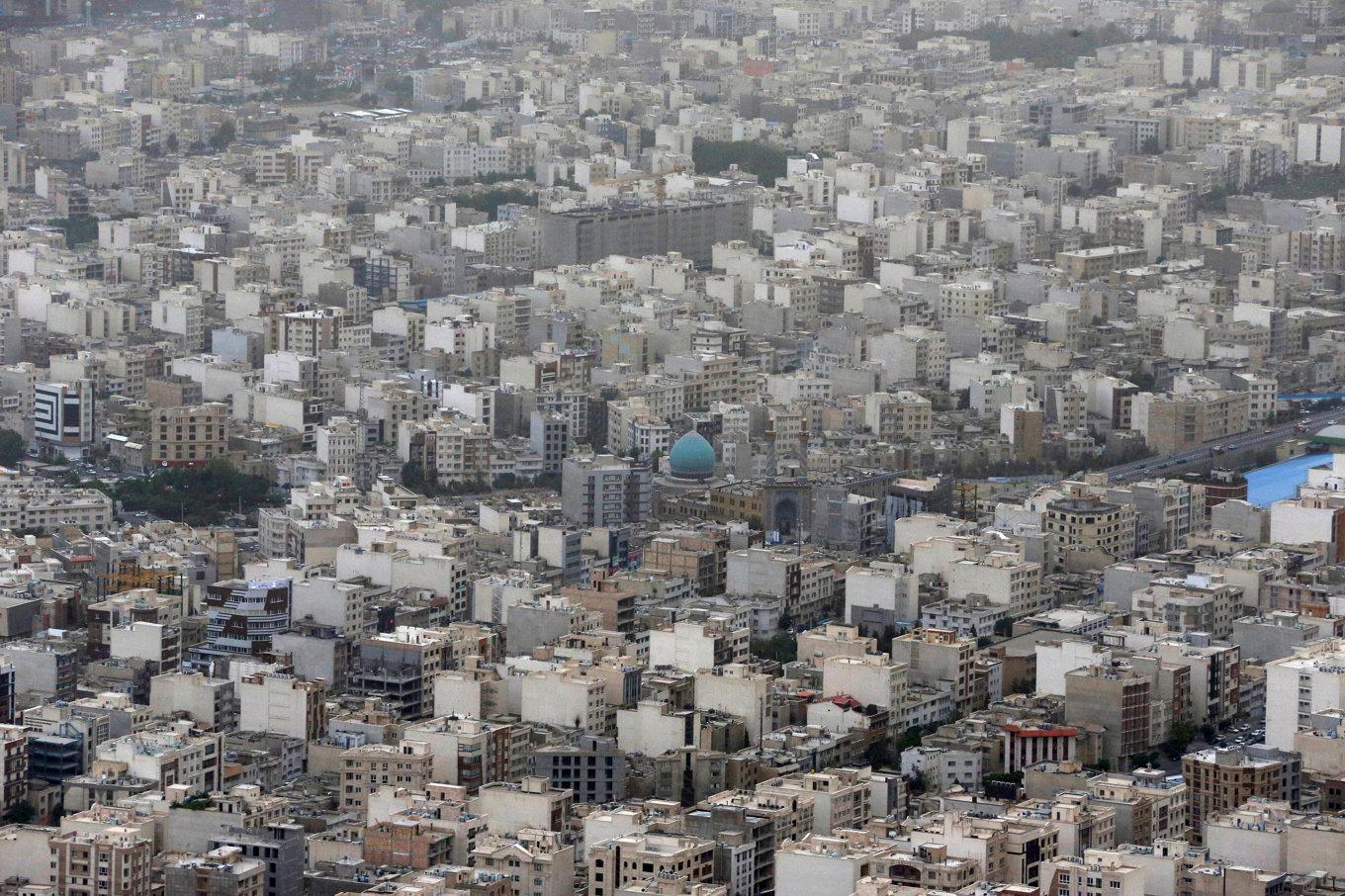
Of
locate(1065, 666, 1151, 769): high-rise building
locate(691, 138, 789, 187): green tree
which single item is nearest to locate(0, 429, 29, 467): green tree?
locate(1065, 666, 1151, 769): high-rise building

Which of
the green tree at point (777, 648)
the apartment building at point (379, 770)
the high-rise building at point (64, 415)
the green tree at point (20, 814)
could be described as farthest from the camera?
the high-rise building at point (64, 415)

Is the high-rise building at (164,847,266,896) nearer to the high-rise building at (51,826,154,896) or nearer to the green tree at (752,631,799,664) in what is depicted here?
the high-rise building at (51,826,154,896)

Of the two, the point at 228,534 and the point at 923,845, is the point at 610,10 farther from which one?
the point at 923,845

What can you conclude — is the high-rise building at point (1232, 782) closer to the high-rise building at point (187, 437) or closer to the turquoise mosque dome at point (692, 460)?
the turquoise mosque dome at point (692, 460)

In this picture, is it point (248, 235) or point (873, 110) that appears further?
point (873, 110)

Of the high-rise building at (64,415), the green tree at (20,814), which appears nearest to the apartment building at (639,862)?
the green tree at (20,814)

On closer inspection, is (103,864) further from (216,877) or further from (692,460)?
(692,460)

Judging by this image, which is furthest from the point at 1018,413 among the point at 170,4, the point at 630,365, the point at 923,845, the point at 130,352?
the point at 170,4
